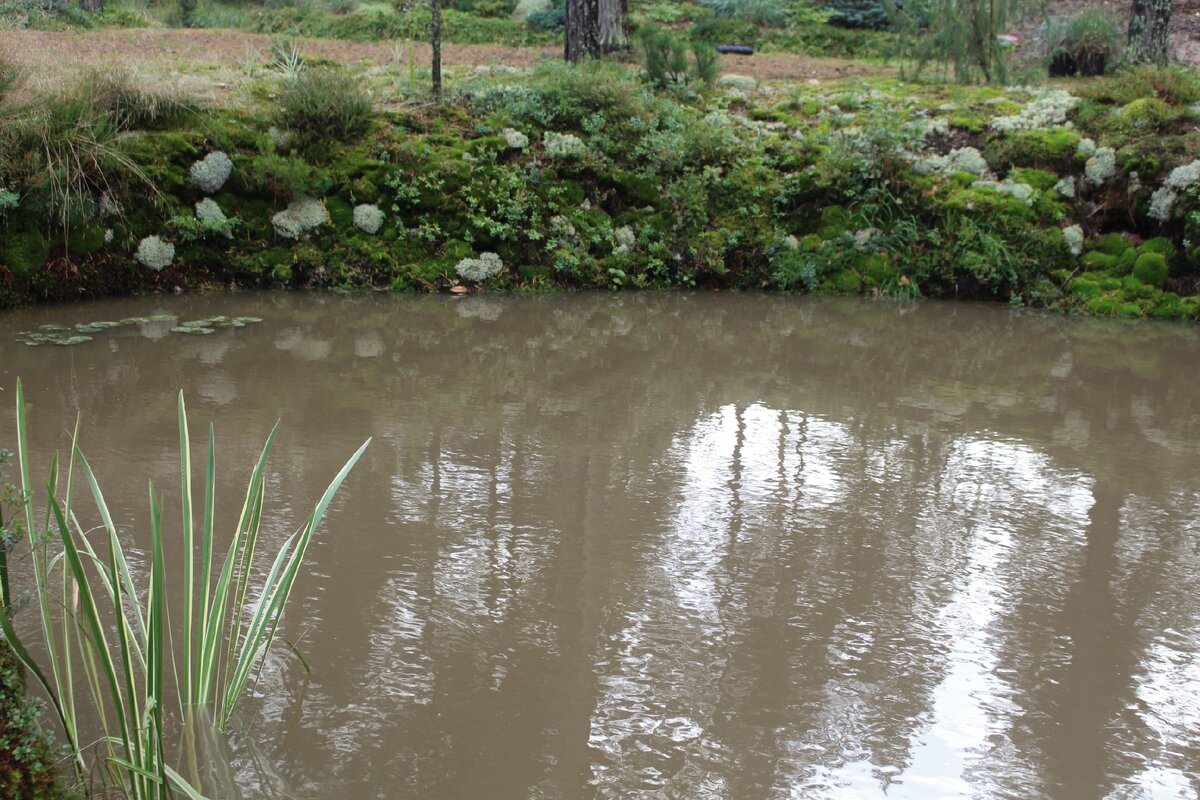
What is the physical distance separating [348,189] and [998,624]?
863 cm

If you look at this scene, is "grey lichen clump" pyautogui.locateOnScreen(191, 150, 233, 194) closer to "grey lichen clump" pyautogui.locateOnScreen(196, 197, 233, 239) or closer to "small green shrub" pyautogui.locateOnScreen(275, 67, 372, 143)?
"grey lichen clump" pyautogui.locateOnScreen(196, 197, 233, 239)

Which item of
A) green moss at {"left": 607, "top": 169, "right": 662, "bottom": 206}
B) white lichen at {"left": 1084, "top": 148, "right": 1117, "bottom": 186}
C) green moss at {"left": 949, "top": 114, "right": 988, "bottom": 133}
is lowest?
green moss at {"left": 607, "top": 169, "right": 662, "bottom": 206}

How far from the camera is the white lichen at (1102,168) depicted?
455 inches

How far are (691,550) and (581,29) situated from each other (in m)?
10.8

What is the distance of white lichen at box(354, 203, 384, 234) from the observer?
11.0 meters

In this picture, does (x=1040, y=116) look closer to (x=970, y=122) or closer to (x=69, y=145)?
(x=970, y=122)

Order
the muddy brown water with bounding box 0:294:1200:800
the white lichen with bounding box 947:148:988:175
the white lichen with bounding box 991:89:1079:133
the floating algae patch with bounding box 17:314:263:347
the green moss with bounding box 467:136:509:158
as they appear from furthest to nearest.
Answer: the white lichen with bounding box 991:89:1079:133 < the white lichen with bounding box 947:148:988:175 < the green moss with bounding box 467:136:509:158 < the floating algae patch with bounding box 17:314:263:347 < the muddy brown water with bounding box 0:294:1200:800

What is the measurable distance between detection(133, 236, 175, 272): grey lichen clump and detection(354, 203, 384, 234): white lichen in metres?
1.87

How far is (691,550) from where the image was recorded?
496 cm

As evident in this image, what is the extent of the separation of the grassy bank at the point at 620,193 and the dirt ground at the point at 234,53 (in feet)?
4.68

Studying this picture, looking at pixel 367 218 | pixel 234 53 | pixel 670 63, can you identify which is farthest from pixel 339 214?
pixel 234 53

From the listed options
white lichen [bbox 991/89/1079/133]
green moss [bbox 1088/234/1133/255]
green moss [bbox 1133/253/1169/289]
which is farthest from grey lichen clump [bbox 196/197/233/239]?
green moss [bbox 1133/253/1169/289]

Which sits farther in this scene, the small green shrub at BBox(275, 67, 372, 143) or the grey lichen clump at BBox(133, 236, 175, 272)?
the small green shrub at BBox(275, 67, 372, 143)

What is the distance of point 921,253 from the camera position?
37.6 feet
